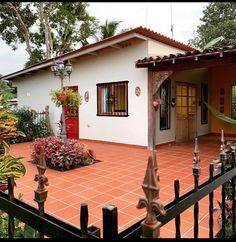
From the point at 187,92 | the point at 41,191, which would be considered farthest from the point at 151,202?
the point at 187,92

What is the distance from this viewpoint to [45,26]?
1728 cm

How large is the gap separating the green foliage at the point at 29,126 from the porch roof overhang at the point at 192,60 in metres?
5.42

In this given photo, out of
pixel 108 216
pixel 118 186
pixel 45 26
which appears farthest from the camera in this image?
pixel 45 26

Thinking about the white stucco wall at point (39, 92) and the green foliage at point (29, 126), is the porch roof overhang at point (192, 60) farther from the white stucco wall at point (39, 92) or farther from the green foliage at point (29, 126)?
the green foliage at point (29, 126)

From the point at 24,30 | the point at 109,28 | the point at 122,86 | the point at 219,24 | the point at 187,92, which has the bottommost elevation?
the point at 187,92

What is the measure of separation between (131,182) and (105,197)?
2.77 feet

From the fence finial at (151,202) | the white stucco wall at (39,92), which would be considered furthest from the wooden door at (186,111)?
the fence finial at (151,202)

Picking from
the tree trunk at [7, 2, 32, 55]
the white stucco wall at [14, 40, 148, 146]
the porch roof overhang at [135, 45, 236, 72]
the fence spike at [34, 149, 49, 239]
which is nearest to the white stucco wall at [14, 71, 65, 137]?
the white stucco wall at [14, 40, 148, 146]

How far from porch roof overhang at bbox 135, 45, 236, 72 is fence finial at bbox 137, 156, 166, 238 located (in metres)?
5.53

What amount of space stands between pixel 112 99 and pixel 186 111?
291 centimetres

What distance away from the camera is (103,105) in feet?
30.6

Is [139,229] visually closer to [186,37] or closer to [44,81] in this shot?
[44,81]

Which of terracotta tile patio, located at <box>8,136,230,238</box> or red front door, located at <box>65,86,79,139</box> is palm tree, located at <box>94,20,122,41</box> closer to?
red front door, located at <box>65,86,79,139</box>

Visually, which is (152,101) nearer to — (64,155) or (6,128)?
(64,155)
